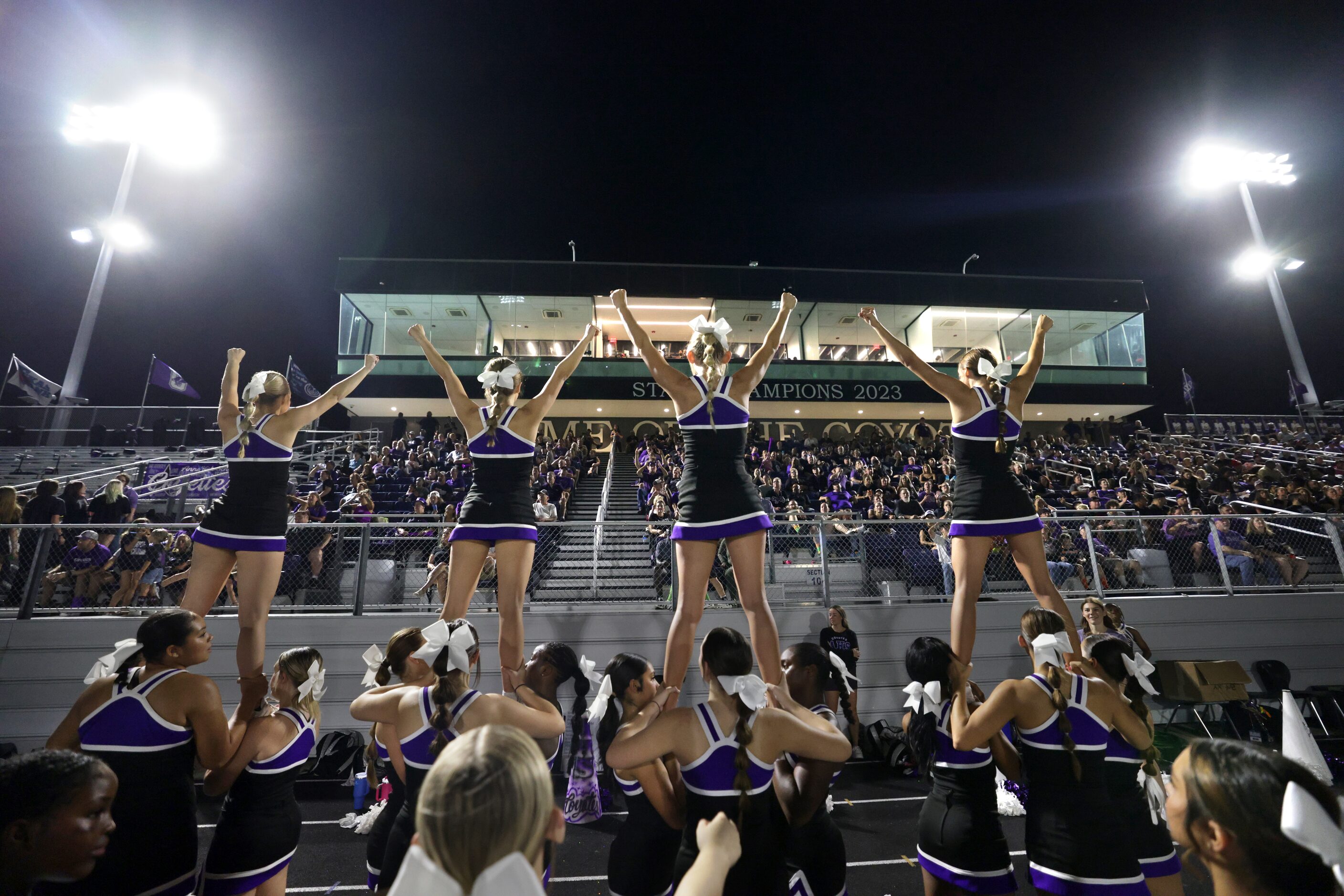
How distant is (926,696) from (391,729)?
231cm

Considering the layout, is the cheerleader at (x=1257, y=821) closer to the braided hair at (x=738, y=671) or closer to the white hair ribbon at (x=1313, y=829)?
the white hair ribbon at (x=1313, y=829)

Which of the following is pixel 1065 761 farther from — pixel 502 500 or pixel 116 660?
pixel 116 660

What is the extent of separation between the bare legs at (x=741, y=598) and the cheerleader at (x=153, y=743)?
6.37ft

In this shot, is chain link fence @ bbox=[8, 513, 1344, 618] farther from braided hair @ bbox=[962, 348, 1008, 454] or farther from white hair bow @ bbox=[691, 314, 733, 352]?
white hair bow @ bbox=[691, 314, 733, 352]

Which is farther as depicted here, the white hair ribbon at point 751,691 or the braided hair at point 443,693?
the braided hair at point 443,693

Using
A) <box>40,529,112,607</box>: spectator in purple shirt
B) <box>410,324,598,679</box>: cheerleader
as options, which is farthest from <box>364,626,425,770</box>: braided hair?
<box>40,529,112,607</box>: spectator in purple shirt

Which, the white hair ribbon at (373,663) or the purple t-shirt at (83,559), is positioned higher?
the purple t-shirt at (83,559)

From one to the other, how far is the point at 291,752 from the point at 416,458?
1392 centimetres

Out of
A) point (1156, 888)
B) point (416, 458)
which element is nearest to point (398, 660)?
point (1156, 888)

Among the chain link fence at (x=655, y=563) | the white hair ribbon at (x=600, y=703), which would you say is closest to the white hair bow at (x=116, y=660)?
the white hair ribbon at (x=600, y=703)

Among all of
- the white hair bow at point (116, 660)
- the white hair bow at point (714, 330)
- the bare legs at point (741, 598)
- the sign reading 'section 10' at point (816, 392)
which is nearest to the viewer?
the white hair bow at point (116, 660)

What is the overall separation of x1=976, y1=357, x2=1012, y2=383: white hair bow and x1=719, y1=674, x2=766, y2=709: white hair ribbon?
284cm

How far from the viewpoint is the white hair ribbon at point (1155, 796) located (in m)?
2.49

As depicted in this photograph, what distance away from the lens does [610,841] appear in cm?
436
